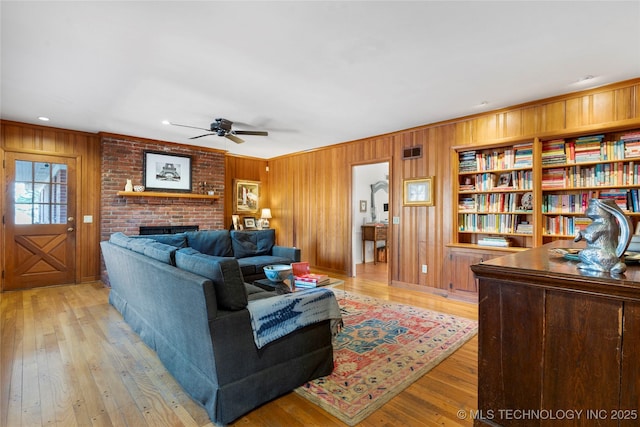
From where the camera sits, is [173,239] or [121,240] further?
[173,239]

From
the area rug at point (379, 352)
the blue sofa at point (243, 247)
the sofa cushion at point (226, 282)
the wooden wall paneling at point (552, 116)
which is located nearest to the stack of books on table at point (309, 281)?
the area rug at point (379, 352)

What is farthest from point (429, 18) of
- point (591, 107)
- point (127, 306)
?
point (127, 306)

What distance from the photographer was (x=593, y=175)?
339 centimetres

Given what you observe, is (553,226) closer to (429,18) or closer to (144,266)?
(429,18)

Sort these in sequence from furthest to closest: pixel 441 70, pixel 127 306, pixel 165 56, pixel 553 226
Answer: pixel 553 226 < pixel 127 306 < pixel 441 70 < pixel 165 56

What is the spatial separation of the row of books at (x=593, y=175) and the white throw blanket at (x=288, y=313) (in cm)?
311

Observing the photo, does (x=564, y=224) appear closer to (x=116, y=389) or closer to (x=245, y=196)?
(x=116, y=389)

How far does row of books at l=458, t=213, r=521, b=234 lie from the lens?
395 centimetres

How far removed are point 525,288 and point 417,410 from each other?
1036 millimetres

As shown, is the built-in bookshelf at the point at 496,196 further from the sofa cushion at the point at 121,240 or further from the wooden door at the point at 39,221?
the wooden door at the point at 39,221

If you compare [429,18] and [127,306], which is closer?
[429,18]

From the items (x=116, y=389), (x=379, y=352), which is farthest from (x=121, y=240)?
(x=379, y=352)

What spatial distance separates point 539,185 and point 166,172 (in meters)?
5.88

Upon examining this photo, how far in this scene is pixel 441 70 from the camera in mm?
2838
